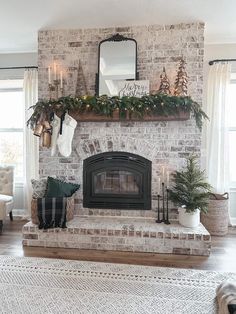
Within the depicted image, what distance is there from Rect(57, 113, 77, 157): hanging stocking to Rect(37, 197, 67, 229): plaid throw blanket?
0.67 metres

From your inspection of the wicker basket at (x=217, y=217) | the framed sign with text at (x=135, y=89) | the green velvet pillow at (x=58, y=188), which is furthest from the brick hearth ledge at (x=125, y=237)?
the framed sign with text at (x=135, y=89)

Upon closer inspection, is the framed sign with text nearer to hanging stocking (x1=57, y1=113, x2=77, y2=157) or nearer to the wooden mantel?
the wooden mantel

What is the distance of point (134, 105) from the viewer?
11.3 ft

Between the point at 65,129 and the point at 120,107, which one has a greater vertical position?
the point at 120,107

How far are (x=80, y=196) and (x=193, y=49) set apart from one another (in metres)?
2.44

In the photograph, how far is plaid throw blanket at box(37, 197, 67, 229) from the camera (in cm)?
335

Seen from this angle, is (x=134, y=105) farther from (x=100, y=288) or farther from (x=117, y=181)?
(x=100, y=288)

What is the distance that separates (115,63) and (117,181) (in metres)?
1.58

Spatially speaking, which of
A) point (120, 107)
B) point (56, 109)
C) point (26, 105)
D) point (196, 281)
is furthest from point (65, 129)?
point (196, 281)

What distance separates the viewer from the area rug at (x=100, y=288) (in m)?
2.13

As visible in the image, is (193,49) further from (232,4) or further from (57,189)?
(57,189)

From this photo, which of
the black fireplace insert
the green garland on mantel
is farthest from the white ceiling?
the black fireplace insert

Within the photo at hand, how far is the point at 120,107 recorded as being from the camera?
3488mm

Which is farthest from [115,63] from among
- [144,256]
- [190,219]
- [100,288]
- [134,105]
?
[100,288]
